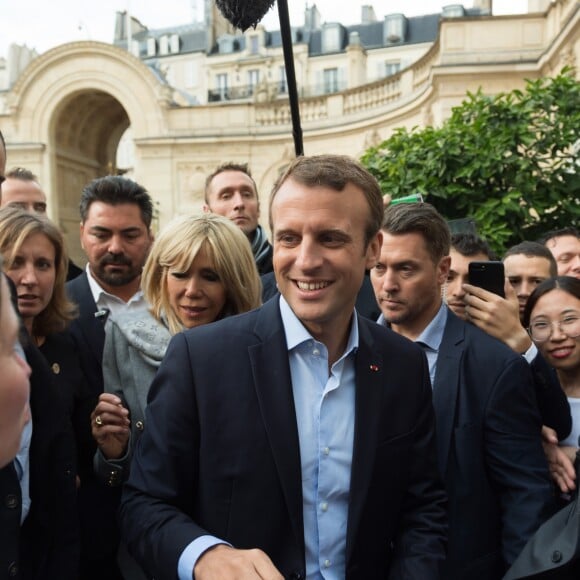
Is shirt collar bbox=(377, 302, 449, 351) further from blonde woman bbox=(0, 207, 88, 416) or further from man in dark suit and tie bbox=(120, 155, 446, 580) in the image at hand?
blonde woman bbox=(0, 207, 88, 416)

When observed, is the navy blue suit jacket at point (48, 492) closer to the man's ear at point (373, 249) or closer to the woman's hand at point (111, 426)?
the woman's hand at point (111, 426)

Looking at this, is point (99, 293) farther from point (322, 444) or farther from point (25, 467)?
point (322, 444)

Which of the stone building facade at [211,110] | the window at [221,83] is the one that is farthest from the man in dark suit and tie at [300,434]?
the window at [221,83]

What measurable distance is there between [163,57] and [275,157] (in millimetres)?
45304

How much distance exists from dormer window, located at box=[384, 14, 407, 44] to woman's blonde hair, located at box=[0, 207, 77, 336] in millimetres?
61504

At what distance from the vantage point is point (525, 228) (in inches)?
290

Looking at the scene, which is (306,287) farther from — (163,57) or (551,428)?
(163,57)

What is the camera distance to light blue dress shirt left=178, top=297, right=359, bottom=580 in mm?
1871

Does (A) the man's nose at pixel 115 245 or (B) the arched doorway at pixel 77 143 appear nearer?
(A) the man's nose at pixel 115 245

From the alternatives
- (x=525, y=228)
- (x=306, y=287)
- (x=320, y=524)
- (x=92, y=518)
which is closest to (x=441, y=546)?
(x=320, y=524)

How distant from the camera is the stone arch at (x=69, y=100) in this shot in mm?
25562

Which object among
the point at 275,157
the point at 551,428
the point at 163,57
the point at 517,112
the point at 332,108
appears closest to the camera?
the point at 551,428

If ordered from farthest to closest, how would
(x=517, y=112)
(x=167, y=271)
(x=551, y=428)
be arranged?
(x=517, y=112), (x=167, y=271), (x=551, y=428)

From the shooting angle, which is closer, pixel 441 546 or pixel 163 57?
pixel 441 546
